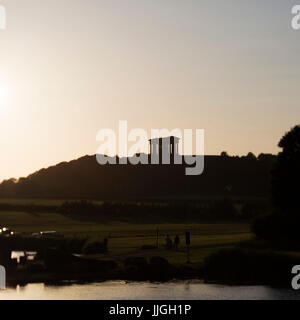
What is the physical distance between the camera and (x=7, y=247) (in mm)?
69250

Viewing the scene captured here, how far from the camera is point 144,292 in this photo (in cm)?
5484

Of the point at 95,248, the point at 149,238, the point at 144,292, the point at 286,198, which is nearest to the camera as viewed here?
the point at 144,292

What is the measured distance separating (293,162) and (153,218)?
64062mm

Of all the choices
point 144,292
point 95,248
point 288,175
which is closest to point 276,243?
point 288,175

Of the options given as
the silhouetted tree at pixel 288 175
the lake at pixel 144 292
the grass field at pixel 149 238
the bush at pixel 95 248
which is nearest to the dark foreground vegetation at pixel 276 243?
the silhouetted tree at pixel 288 175

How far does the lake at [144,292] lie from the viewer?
2085 inches

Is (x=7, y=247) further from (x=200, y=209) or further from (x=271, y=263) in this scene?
(x=200, y=209)

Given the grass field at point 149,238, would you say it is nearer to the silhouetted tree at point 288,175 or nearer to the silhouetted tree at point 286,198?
the silhouetted tree at point 286,198

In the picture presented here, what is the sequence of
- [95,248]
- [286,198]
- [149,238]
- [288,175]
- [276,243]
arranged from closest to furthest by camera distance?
[95,248] → [276,243] → [286,198] → [288,175] → [149,238]

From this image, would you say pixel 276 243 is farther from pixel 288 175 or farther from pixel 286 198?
pixel 288 175

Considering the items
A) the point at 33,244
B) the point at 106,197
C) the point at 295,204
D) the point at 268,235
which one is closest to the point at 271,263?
the point at 268,235
